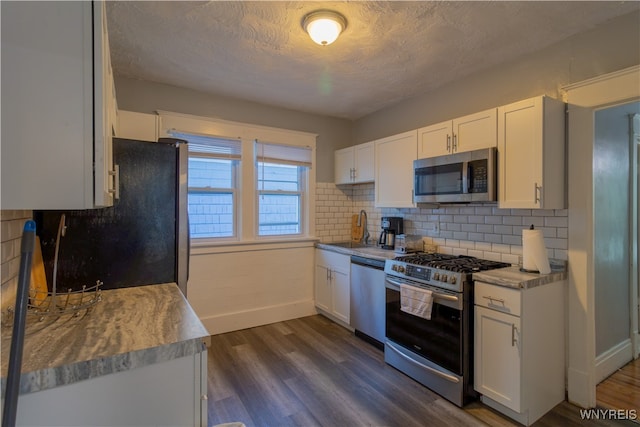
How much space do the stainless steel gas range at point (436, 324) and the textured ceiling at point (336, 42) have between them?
167cm

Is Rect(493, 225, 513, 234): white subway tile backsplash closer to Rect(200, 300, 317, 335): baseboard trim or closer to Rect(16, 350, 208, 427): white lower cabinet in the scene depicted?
Rect(200, 300, 317, 335): baseboard trim

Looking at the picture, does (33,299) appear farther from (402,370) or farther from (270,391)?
(402,370)

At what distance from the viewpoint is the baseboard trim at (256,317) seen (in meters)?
3.47

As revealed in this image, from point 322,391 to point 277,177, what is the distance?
7.90 ft

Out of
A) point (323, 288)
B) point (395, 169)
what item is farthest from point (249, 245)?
point (395, 169)

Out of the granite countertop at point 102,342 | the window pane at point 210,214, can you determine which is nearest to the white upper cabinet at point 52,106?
the granite countertop at point 102,342

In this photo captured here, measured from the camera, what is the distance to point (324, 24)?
6.58 feet

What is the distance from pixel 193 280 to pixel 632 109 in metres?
4.27

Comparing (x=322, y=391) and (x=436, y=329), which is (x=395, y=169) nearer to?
(x=436, y=329)

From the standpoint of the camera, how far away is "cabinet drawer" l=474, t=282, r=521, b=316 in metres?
2.02

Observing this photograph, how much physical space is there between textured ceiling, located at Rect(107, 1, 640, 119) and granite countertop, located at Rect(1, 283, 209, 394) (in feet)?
5.85

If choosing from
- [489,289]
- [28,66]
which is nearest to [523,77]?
[489,289]

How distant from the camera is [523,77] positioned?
8.50 ft

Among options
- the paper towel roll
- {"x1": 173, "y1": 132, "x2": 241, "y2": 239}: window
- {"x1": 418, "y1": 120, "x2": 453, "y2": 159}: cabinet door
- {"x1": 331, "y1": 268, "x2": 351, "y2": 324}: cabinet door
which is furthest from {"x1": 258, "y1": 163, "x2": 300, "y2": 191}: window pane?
the paper towel roll
